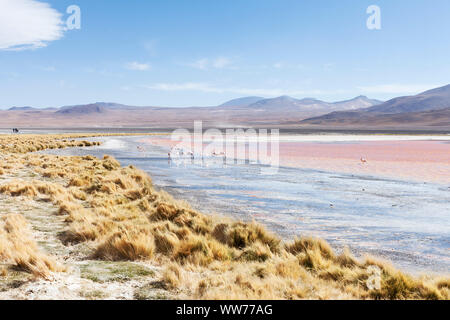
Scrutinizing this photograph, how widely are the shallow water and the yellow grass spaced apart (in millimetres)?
1154

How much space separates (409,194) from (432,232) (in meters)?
4.67

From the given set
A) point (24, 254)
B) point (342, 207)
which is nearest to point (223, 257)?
point (24, 254)

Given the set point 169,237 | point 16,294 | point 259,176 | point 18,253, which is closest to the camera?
point 16,294

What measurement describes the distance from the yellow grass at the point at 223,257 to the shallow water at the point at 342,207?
1154mm

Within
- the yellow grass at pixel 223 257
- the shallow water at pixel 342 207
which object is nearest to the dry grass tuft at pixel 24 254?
the yellow grass at pixel 223 257

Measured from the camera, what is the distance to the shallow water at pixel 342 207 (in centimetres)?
754

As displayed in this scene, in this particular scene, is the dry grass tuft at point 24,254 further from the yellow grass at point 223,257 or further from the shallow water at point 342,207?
the shallow water at point 342,207

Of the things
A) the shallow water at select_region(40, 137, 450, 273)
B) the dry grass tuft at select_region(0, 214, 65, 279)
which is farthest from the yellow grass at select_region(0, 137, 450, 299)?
the shallow water at select_region(40, 137, 450, 273)

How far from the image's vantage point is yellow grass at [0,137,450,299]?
4984mm

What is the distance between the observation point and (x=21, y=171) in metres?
17.8

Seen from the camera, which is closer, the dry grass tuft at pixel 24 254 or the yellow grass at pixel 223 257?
the yellow grass at pixel 223 257
